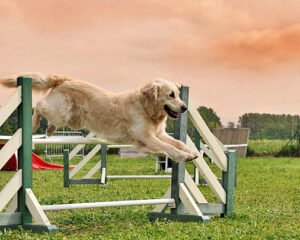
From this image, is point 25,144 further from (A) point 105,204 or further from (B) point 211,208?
(B) point 211,208

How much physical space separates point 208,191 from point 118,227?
4.05 m

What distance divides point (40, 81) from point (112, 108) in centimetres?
73

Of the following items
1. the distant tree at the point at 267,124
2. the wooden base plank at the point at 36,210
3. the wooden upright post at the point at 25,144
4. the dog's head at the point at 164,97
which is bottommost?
the distant tree at the point at 267,124

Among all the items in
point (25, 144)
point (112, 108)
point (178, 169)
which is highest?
point (112, 108)

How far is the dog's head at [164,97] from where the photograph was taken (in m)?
5.40

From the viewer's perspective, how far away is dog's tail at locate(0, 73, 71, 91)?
211 inches

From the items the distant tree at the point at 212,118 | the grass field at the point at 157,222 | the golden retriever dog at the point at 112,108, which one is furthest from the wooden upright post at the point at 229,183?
the distant tree at the point at 212,118

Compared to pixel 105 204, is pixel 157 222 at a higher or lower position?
lower

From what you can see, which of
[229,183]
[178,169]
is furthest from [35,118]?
[229,183]

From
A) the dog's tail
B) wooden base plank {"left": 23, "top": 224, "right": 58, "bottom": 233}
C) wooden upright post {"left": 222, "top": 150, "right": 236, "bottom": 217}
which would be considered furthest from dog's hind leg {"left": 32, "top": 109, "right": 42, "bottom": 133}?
wooden upright post {"left": 222, "top": 150, "right": 236, "bottom": 217}

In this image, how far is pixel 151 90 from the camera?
540cm

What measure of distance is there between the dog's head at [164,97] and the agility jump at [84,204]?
327 millimetres

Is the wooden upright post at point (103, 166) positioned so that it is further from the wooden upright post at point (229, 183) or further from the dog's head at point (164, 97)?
the dog's head at point (164, 97)

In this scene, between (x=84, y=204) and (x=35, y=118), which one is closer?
(x=84, y=204)
